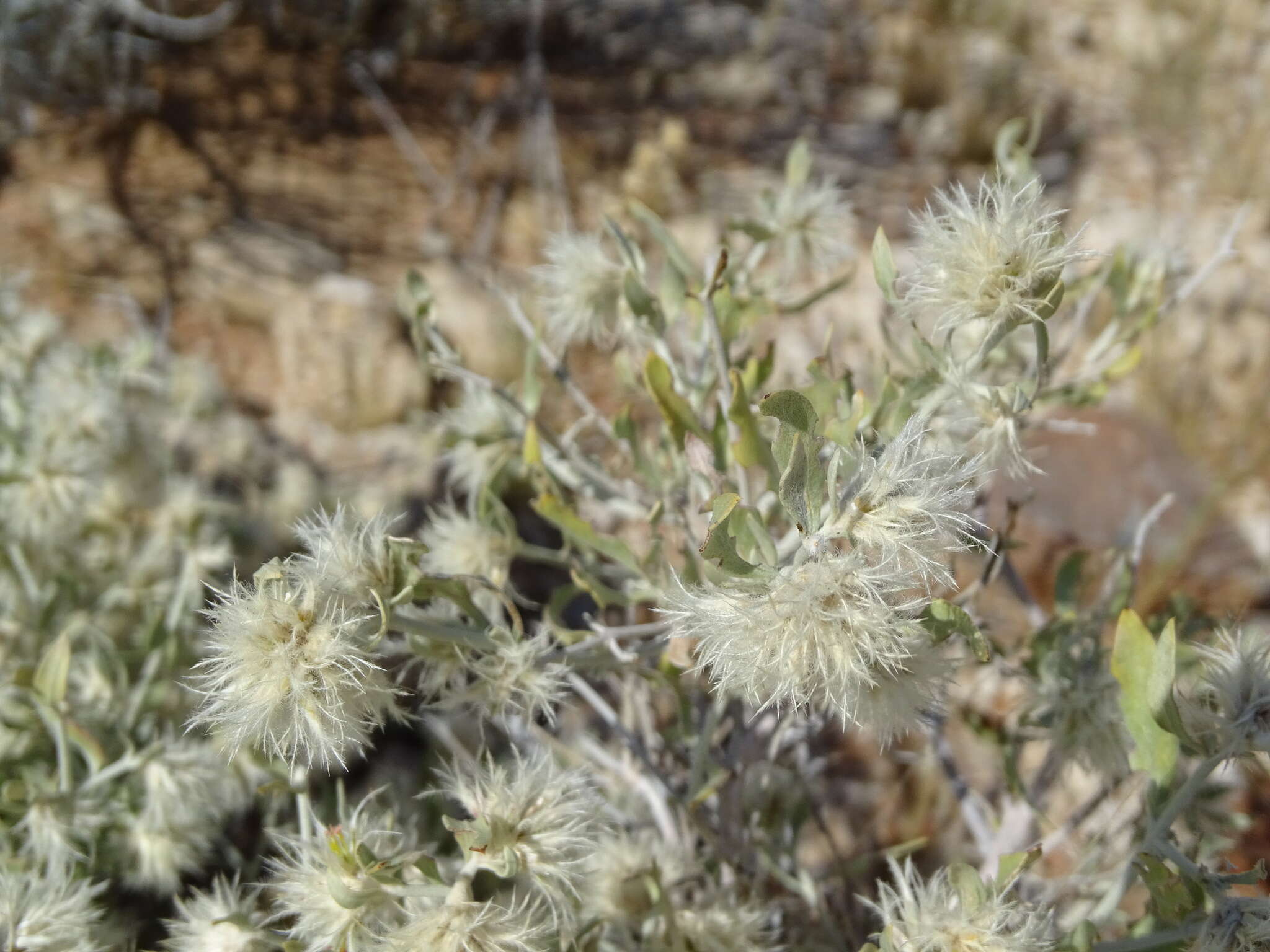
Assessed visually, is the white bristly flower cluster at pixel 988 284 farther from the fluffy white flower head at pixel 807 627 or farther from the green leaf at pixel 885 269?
the fluffy white flower head at pixel 807 627

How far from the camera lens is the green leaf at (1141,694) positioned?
0.84 metres

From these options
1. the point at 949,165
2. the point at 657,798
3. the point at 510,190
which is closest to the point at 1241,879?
the point at 657,798

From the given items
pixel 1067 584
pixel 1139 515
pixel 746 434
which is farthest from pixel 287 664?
pixel 1139 515

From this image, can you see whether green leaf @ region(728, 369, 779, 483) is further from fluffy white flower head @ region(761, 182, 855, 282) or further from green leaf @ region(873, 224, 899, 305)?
fluffy white flower head @ region(761, 182, 855, 282)

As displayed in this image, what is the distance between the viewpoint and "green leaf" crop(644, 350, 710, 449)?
0.93m

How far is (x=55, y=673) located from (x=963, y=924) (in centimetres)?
96

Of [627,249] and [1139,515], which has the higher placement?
[627,249]

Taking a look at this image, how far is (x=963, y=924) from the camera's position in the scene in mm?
801

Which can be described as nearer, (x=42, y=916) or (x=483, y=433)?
(x=42, y=916)

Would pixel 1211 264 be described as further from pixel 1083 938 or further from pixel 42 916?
pixel 42 916

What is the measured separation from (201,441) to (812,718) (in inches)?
71.2

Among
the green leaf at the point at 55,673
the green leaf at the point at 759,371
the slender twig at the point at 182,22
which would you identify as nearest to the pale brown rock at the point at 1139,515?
the green leaf at the point at 759,371

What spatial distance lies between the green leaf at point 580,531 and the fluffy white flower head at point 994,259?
37 cm

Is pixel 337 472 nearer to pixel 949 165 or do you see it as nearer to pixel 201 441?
pixel 201 441
